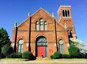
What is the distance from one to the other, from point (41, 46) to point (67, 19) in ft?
50.3

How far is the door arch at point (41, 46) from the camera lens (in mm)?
39125

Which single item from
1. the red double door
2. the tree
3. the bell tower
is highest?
the bell tower

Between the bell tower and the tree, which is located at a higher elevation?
the bell tower

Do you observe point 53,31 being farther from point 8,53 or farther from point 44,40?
point 8,53

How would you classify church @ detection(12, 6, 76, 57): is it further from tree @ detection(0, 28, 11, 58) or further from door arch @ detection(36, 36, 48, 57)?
tree @ detection(0, 28, 11, 58)

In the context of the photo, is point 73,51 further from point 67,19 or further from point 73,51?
point 67,19

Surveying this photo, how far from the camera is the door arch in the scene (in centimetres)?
3912

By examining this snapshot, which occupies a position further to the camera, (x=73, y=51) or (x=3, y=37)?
(x=3, y=37)

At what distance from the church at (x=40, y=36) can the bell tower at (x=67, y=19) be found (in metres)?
7.17

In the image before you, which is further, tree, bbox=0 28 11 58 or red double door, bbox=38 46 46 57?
red double door, bbox=38 46 46 57

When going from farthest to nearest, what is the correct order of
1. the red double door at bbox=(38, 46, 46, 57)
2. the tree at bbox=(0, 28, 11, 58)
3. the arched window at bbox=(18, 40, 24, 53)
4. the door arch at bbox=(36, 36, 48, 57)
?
the door arch at bbox=(36, 36, 48, 57) → the red double door at bbox=(38, 46, 46, 57) → the arched window at bbox=(18, 40, 24, 53) → the tree at bbox=(0, 28, 11, 58)

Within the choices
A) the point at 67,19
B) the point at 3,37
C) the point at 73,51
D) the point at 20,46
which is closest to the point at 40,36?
the point at 20,46

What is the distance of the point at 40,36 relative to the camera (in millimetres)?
40125

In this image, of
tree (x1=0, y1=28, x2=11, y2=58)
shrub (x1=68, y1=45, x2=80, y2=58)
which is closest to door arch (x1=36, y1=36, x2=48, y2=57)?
shrub (x1=68, y1=45, x2=80, y2=58)
